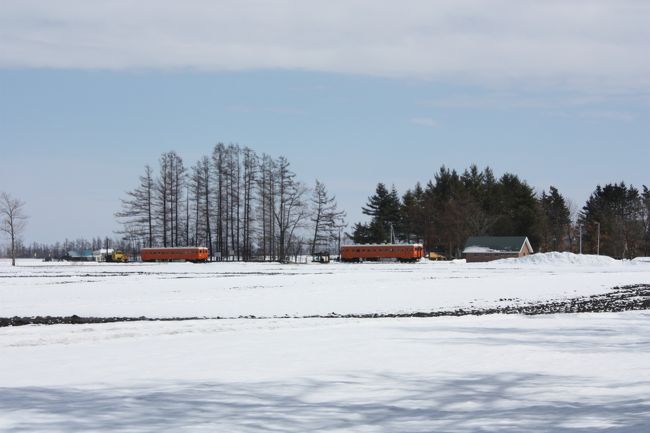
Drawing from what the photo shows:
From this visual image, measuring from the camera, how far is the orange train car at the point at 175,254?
9625 centimetres

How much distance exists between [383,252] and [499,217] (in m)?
29.8

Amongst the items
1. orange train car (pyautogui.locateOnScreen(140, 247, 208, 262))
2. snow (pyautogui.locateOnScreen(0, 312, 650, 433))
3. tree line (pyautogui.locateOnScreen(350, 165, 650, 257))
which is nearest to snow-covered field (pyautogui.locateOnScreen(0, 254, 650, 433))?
snow (pyautogui.locateOnScreen(0, 312, 650, 433))

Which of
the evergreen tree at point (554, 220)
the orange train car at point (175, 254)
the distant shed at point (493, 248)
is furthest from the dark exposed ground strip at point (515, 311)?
the evergreen tree at point (554, 220)

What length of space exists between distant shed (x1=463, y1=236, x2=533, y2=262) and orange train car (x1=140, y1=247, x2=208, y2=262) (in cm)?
3558

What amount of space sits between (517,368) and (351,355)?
340 cm

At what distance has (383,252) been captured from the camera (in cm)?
9831

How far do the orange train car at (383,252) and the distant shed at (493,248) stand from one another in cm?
749

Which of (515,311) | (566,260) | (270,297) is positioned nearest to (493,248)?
(566,260)

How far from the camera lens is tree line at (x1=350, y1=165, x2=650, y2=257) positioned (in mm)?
119438

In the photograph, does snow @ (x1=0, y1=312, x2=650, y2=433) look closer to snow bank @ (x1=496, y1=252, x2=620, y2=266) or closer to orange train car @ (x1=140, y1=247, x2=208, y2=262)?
snow bank @ (x1=496, y1=252, x2=620, y2=266)

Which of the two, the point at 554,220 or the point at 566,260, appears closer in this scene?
the point at 566,260

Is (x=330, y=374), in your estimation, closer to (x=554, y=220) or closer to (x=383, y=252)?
(x=383, y=252)

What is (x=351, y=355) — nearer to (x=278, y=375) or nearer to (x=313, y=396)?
(x=278, y=375)

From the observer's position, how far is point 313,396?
11.2 metres
